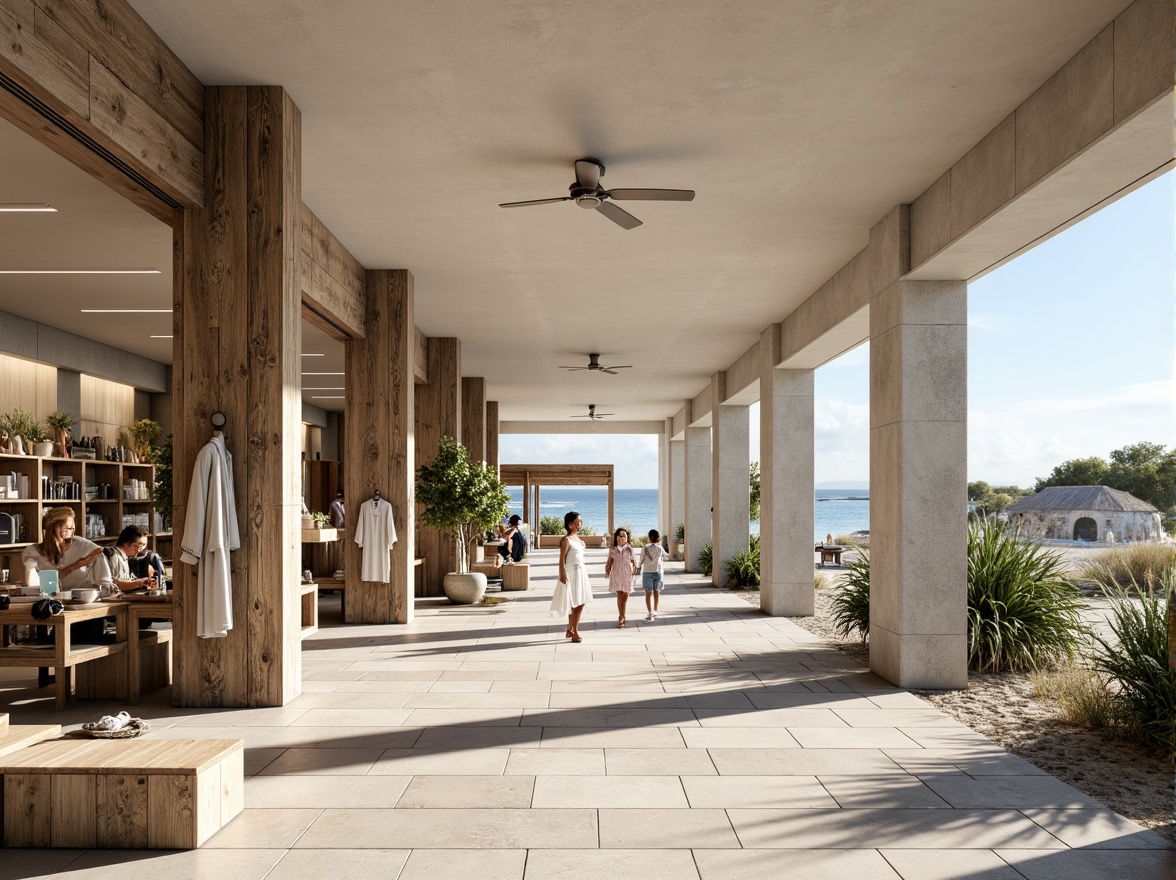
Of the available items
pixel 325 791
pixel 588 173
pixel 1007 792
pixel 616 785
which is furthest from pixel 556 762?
pixel 588 173

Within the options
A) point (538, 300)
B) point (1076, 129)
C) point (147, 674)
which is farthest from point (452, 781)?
point (538, 300)

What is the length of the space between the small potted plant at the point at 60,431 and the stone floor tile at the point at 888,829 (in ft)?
31.2

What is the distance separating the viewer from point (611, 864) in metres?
3.36

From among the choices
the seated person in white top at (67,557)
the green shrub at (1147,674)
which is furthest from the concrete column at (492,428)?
the green shrub at (1147,674)

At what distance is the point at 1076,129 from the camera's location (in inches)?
180

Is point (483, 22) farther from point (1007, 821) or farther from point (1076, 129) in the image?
point (1007, 821)

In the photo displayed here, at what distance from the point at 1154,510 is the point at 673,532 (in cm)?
1140

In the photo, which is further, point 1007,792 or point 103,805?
point 1007,792

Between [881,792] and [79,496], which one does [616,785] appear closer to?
[881,792]

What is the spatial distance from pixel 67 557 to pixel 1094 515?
2310cm

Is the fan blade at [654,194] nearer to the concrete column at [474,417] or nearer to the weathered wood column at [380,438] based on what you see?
the weathered wood column at [380,438]

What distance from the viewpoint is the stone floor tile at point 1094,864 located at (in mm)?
3305

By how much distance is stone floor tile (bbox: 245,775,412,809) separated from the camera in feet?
13.2

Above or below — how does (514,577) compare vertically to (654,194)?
below
